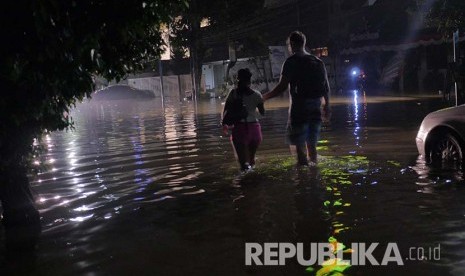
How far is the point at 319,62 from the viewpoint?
23.9 ft

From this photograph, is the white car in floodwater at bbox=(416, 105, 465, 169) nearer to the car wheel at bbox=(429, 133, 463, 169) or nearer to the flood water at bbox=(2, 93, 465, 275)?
the car wheel at bbox=(429, 133, 463, 169)

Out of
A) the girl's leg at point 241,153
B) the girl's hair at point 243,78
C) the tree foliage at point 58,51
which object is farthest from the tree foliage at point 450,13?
the tree foliage at point 58,51

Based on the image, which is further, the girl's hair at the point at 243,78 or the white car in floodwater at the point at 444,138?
the girl's hair at the point at 243,78

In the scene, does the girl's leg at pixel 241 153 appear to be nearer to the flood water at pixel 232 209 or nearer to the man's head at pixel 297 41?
the flood water at pixel 232 209

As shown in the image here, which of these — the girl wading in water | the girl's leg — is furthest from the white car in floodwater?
the girl's leg

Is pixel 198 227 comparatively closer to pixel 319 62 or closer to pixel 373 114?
pixel 319 62

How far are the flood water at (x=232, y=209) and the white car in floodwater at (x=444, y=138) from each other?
32 centimetres

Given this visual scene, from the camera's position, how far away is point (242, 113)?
24.6 feet

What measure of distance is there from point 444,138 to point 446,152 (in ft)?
0.69

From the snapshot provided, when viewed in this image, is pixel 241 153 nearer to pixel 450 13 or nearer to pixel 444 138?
pixel 444 138

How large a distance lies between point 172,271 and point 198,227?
1.17 m

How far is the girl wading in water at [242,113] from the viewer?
752 centimetres

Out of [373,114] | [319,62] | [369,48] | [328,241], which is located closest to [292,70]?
[319,62]

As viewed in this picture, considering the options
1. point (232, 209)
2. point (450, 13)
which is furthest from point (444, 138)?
point (450, 13)
